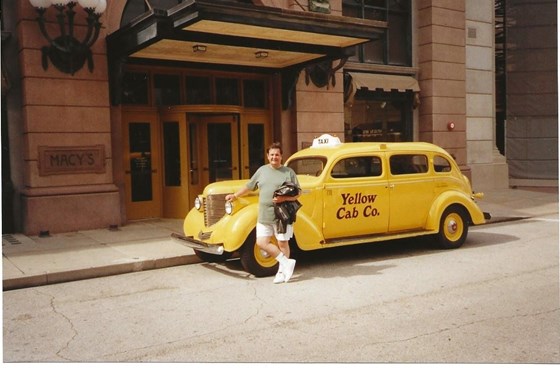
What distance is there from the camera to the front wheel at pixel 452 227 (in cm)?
902

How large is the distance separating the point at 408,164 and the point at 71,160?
644 cm

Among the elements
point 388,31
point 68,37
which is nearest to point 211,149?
point 68,37

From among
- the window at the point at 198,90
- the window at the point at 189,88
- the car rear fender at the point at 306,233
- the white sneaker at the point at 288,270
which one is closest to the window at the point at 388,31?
the window at the point at 189,88

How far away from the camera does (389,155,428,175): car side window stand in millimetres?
8672

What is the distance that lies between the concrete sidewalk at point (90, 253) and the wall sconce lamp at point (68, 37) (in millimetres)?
3309

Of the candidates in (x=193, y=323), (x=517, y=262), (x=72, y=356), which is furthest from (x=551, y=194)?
(x=72, y=356)

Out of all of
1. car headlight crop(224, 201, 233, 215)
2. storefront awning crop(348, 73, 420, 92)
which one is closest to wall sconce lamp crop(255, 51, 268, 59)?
storefront awning crop(348, 73, 420, 92)

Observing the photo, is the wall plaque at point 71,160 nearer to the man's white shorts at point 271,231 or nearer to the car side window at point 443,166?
the man's white shorts at point 271,231

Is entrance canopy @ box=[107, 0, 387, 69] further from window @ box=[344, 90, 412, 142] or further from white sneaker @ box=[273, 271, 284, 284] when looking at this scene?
white sneaker @ box=[273, 271, 284, 284]

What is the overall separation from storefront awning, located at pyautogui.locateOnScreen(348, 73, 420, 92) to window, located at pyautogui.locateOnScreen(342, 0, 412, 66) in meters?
0.62

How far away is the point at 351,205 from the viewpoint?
812 cm

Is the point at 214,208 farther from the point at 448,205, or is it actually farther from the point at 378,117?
the point at 378,117

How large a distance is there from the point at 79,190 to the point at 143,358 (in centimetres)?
695

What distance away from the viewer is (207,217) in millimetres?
7910
